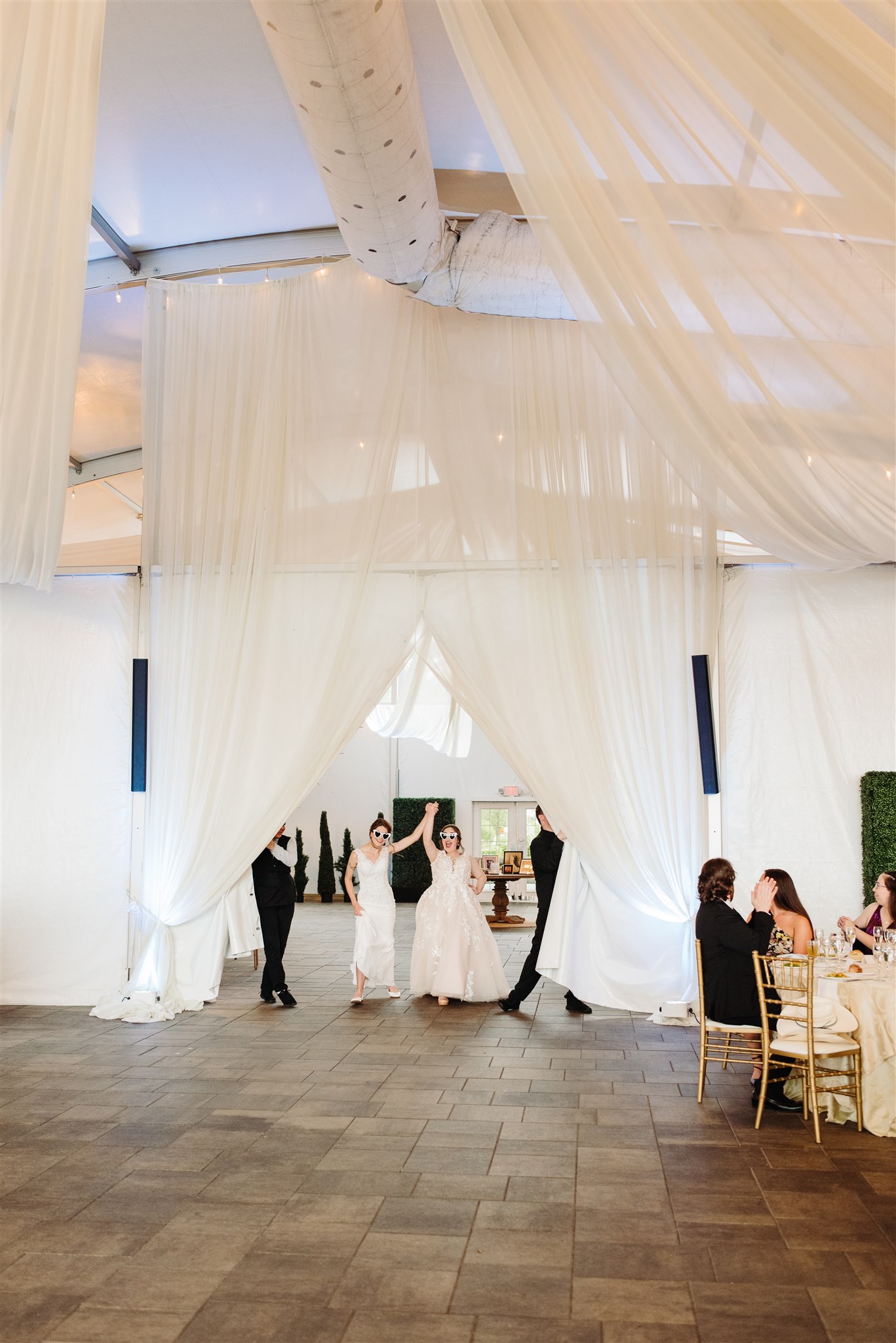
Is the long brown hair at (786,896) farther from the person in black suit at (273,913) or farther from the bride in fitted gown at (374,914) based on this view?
the person in black suit at (273,913)

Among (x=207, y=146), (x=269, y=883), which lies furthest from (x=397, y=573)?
(x=207, y=146)

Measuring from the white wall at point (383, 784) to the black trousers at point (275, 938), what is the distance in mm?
Result: 7906

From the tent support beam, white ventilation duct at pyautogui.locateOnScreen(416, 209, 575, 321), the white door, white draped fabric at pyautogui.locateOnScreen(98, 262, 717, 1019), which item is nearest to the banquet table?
white draped fabric at pyautogui.locateOnScreen(98, 262, 717, 1019)

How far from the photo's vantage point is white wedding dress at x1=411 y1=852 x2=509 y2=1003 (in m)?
7.72

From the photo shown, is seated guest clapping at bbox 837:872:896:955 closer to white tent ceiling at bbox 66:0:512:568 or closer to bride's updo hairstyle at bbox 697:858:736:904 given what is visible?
bride's updo hairstyle at bbox 697:858:736:904

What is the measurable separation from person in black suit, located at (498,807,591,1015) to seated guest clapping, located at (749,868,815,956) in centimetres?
192

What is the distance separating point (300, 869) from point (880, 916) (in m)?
10.3

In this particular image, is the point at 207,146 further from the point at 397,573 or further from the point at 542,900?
the point at 542,900

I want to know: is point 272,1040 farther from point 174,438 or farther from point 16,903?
point 174,438

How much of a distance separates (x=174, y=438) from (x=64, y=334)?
4.76 meters

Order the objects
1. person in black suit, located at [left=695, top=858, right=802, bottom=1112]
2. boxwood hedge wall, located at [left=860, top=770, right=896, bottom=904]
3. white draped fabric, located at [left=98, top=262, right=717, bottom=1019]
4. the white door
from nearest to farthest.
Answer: person in black suit, located at [left=695, top=858, right=802, bottom=1112]
boxwood hedge wall, located at [left=860, top=770, right=896, bottom=904]
white draped fabric, located at [left=98, top=262, right=717, bottom=1019]
the white door

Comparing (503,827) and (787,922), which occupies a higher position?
(503,827)

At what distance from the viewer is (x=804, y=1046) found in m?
4.82

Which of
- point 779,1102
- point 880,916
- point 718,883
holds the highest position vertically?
point 718,883
